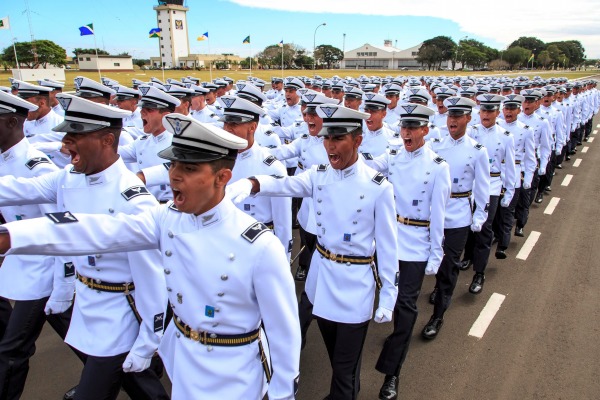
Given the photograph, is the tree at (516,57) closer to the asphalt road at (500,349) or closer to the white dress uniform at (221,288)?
the asphalt road at (500,349)

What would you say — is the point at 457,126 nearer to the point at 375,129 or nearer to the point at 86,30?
the point at 375,129

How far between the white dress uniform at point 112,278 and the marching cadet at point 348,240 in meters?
1.00

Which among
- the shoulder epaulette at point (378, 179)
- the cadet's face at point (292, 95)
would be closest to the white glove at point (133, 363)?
the shoulder epaulette at point (378, 179)

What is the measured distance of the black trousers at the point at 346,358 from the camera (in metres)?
3.27

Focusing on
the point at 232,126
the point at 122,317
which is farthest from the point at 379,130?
the point at 122,317

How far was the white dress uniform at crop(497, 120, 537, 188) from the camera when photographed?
7293 millimetres

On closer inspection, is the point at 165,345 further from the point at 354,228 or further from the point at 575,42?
the point at 575,42

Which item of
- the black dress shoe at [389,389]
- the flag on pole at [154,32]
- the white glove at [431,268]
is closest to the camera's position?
the black dress shoe at [389,389]

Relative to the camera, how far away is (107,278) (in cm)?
276

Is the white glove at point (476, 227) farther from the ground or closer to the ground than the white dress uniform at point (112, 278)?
closer to the ground

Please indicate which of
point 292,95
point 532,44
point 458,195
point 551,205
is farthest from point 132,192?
point 532,44

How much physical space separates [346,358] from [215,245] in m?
1.73

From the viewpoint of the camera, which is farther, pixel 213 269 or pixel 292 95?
pixel 292 95

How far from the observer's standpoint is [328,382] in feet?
13.2
